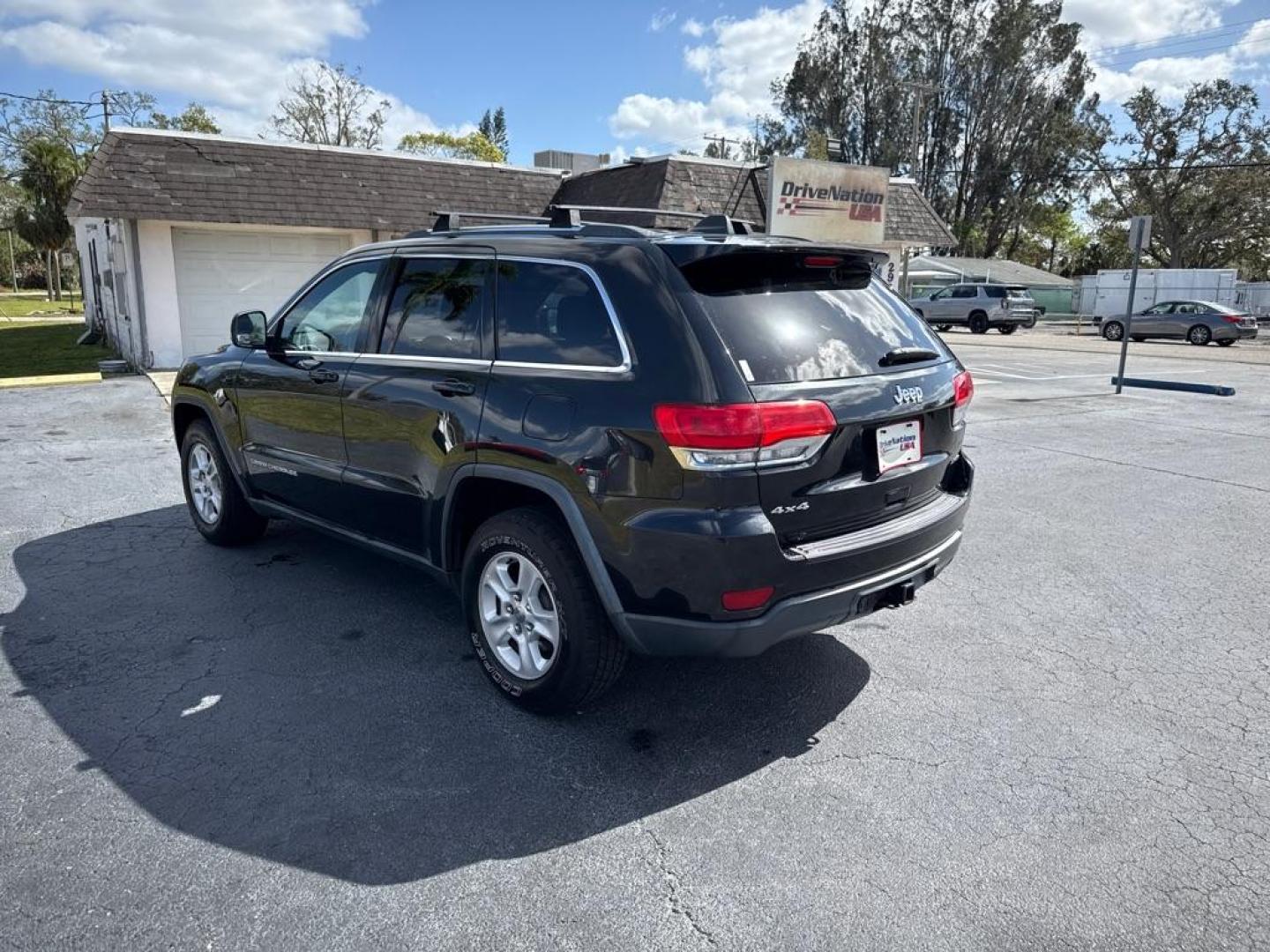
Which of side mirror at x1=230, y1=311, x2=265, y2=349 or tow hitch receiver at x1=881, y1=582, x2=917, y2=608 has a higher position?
side mirror at x1=230, y1=311, x2=265, y2=349

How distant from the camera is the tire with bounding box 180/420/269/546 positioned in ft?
17.5

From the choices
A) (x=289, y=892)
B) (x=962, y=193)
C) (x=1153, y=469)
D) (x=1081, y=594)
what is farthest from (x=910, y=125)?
(x=289, y=892)

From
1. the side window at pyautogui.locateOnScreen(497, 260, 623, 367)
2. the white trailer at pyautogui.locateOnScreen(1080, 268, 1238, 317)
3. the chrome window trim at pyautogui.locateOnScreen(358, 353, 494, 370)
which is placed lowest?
the chrome window trim at pyautogui.locateOnScreen(358, 353, 494, 370)

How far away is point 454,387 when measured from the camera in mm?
3611

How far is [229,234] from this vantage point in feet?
51.8

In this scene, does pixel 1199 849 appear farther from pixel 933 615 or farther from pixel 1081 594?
pixel 1081 594

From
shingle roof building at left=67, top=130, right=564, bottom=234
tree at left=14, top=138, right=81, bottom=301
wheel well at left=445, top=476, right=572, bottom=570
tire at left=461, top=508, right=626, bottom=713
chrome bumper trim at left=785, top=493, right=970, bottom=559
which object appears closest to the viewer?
chrome bumper trim at left=785, top=493, right=970, bottom=559

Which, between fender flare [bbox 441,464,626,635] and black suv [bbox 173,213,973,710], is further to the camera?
fender flare [bbox 441,464,626,635]

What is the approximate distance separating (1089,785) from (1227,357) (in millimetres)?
25136

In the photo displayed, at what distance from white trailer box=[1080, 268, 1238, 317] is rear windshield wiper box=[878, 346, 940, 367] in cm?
3903

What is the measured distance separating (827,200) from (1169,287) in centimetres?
2818

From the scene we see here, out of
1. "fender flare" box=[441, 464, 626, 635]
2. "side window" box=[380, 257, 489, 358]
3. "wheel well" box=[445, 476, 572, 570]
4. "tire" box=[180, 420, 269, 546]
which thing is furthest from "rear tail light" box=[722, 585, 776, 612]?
"tire" box=[180, 420, 269, 546]

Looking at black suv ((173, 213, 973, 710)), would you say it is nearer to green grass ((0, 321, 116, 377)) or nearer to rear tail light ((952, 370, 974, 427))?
rear tail light ((952, 370, 974, 427))

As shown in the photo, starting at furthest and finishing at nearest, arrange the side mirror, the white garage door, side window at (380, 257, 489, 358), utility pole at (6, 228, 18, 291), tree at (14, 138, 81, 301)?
utility pole at (6, 228, 18, 291)
tree at (14, 138, 81, 301)
the white garage door
the side mirror
side window at (380, 257, 489, 358)
